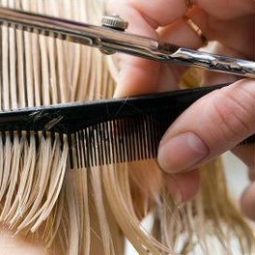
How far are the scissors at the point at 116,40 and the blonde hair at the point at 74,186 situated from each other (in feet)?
0.27

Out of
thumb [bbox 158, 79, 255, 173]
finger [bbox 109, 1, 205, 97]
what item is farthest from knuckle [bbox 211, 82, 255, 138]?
finger [bbox 109, 1, 205, 97]

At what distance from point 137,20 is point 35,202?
9.7 inches

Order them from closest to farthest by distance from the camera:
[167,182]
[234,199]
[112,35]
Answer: [112,35] → [167,182] → [234,199]

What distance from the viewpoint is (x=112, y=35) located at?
545mm

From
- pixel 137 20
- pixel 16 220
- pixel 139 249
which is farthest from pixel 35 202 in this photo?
pixel 137 20

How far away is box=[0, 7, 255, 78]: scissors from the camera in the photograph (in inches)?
20.1

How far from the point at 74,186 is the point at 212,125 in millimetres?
149

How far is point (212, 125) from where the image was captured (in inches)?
22.6

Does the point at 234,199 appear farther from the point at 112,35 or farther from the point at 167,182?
the point at 112,35

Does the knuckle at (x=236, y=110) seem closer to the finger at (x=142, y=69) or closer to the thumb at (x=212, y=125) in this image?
the thumb at (x=212, y=125)

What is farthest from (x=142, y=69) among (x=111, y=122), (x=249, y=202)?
(x=249, y=202)

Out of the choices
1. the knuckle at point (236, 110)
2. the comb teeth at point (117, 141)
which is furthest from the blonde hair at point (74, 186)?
the knuckle at point (236, 110)

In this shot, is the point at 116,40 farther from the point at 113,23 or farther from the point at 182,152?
the point at 182,152

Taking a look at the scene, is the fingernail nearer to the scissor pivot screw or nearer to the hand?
the hand
